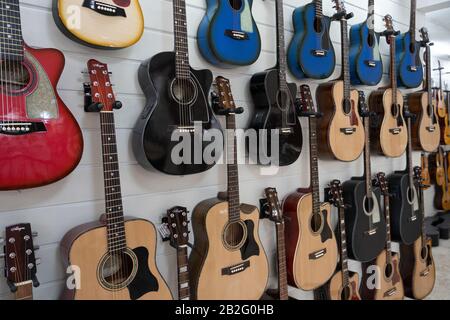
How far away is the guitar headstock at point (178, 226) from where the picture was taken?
1.31 m

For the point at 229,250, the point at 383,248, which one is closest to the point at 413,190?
the point at 383,248

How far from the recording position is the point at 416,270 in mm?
2400

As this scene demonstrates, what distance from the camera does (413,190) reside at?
2.43 meters

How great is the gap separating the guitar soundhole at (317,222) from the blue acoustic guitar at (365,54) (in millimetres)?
885

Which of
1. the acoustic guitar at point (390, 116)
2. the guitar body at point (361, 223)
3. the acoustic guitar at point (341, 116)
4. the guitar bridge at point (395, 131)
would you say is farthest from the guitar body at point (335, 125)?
the guitar bridge at point (395, 131)

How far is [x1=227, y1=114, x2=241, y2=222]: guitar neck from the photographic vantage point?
1438mm

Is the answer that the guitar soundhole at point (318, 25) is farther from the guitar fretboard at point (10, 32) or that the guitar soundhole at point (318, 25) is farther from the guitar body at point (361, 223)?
the guitar fretboard at point (10, 32)

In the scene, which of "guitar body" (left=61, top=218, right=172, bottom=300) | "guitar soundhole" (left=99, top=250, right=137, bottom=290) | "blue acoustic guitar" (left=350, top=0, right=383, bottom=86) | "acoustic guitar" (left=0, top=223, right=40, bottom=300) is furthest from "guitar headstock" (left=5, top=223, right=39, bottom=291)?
"blue acoustic guitar" (left=350, top=0, right=383, bottom=86)

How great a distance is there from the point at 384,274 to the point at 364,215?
19.0 inches

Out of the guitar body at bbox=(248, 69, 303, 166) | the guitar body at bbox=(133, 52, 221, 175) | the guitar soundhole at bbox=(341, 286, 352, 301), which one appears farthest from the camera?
the guitar soundhole at bbox=(341, 286, 352, 301)

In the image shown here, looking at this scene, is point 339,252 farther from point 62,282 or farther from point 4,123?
point 4,123

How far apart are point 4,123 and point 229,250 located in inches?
35.5

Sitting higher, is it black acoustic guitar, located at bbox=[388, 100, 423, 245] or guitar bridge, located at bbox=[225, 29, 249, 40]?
guitar bridge, located at bbox=[225, 29, 249, 40]

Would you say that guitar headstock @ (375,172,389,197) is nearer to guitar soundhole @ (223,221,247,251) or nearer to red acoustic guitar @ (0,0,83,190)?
guitar soundhole @ (223,221,247,251)
